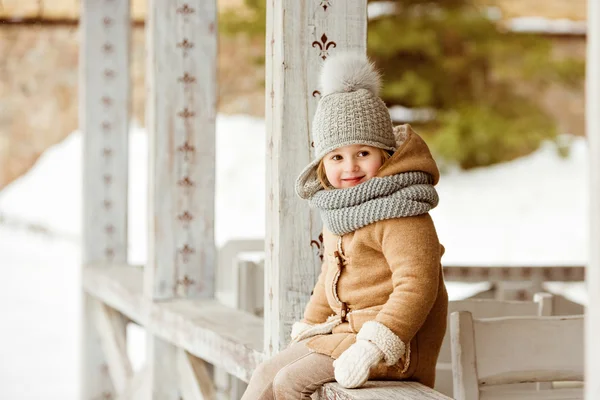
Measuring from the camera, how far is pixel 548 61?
10797 millimetres

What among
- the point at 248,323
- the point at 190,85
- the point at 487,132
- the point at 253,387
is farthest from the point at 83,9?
the point at 487,132

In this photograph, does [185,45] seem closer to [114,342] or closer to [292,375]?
[114,342]

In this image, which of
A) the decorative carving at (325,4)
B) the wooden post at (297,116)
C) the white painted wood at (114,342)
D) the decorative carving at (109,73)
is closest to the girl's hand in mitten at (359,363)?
the wooden post at (297,116)

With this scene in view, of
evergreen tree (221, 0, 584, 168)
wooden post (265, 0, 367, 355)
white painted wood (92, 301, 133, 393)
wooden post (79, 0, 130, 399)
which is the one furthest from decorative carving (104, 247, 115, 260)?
evergreen tree (221, 0, 584, 168)

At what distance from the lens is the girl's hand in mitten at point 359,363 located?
66.7 inches

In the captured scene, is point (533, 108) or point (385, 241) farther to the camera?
point (533, 108)

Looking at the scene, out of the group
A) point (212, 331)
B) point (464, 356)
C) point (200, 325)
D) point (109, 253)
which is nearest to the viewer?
point (464, 356)

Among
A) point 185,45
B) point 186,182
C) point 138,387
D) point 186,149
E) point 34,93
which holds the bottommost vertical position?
point 138,387

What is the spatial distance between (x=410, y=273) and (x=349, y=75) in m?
0.41

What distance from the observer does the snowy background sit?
10000 mm

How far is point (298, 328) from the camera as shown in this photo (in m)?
2.00

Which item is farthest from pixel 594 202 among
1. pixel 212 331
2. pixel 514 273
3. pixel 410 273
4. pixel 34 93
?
pixel 34 93

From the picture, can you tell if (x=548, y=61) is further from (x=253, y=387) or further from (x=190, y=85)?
(x=253, y=387)

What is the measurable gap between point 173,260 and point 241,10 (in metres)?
8.19
